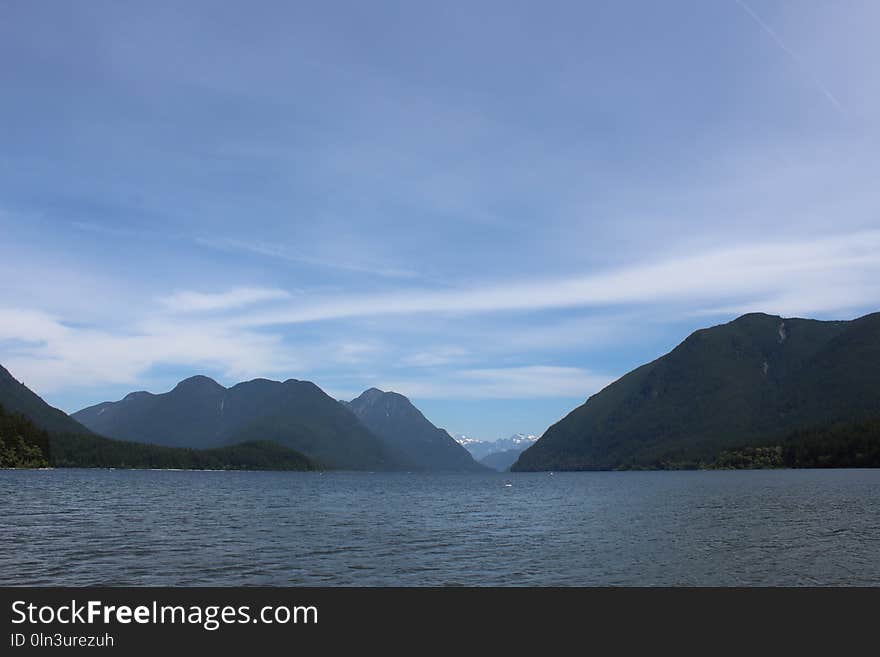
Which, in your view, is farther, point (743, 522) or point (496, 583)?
point (743, 522)

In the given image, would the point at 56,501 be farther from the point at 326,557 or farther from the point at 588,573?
the point at 588,573
